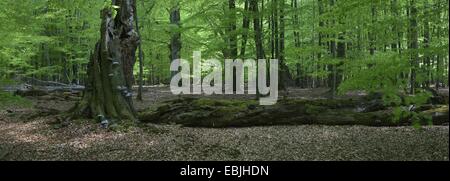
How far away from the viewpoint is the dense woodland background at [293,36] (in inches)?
328

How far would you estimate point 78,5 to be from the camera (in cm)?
1288

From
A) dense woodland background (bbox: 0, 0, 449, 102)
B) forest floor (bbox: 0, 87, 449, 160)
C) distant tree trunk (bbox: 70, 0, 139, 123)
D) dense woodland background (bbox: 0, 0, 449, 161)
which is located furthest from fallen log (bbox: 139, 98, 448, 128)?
dense woodland background (bbox: 0, 0, 449, 102)

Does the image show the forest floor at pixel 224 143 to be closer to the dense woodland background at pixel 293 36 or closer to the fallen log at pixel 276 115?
the fallen log at pixel 276 115

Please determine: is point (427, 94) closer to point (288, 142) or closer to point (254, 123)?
point (288, 142)

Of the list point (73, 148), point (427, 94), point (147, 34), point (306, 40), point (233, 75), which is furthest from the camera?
point (306, 40)

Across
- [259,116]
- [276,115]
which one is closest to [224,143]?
[259,116]

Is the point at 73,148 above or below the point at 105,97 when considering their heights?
below

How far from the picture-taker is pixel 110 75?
12961mm

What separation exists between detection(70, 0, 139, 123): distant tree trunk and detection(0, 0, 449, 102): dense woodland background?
123cm

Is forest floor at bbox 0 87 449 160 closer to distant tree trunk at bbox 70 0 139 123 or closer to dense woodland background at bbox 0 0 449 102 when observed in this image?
distant tree trunk at bbox 70 0 139 123

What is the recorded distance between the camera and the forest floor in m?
8.72

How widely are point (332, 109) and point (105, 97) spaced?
716cm

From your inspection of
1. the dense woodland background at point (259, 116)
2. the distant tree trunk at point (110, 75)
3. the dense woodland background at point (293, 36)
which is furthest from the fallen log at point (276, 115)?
the dense woodland background at point (293, 36)
